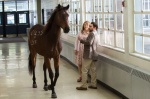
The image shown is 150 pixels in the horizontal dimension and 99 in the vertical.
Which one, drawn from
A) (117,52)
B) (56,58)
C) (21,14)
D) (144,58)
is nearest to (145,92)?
(144,58)

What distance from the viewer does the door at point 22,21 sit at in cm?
2730

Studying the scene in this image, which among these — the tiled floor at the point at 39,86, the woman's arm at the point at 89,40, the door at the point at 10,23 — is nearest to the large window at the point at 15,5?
the door at the point at 10,23

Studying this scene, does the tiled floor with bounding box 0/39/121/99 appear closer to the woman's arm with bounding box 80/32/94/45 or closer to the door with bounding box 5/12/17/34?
the woman's arm with bounding box 80/32/94/45

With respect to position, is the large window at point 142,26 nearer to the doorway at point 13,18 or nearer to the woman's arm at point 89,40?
the woman's arm at point 89,40

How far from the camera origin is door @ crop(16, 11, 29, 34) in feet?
89.6

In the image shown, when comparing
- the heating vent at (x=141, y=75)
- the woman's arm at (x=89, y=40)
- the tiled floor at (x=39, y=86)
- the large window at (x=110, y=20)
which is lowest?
the tiled floor at (x=39, y=86)

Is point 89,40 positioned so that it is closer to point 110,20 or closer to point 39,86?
point 110,20

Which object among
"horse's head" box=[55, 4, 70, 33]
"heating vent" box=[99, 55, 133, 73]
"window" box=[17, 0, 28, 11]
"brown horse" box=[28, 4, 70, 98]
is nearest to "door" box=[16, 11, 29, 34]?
"window" box=[17, 0, 28, 11]

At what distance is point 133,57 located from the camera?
6.15m

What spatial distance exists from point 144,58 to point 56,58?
6.87 ft

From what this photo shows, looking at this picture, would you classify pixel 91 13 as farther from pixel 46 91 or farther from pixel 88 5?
pixel 46 91

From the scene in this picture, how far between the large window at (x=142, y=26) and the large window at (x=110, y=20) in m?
0.67

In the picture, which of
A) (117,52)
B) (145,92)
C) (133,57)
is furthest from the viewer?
(117,52)

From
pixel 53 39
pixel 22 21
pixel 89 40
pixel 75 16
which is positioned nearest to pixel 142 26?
pixel 89 40
